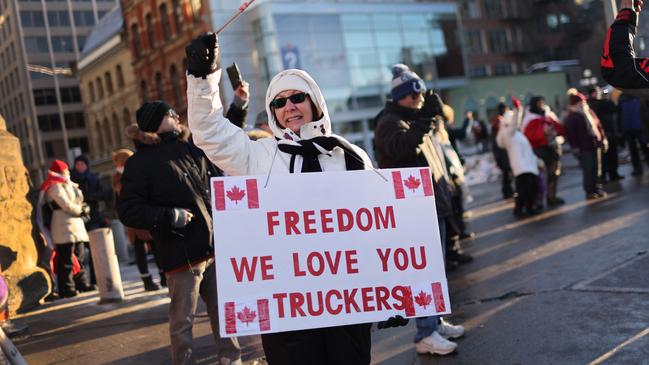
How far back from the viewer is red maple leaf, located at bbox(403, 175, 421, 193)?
9.44 feet

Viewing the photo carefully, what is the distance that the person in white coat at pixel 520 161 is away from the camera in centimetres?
1009

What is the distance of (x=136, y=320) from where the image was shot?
6652mm

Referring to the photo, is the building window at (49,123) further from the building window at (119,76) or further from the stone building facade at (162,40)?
the stone building facade at (162,40)

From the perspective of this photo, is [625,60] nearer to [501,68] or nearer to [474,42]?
[474,42]

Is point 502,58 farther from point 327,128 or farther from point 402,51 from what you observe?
point 327,128

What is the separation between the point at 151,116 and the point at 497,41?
193 ft

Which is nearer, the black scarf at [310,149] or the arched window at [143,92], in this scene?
the black scarf at [310,149]

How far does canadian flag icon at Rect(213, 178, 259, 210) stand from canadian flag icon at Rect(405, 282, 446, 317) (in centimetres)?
75

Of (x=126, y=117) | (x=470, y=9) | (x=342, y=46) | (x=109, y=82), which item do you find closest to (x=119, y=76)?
(x=109, y=82)

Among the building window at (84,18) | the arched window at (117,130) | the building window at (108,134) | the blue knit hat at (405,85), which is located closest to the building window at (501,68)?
the arched window at (117,130)

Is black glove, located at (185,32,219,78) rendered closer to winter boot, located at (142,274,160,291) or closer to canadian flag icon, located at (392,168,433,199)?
canadian flag icon, located at (392,168,433,199)

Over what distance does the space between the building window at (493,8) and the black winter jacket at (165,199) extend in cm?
5839

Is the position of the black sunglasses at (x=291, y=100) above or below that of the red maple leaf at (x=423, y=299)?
above

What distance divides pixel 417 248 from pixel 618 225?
6.16 metres
